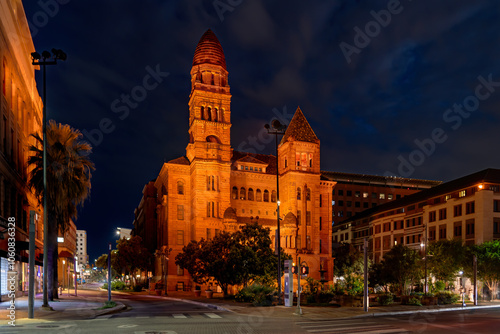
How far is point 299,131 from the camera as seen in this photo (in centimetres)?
7725

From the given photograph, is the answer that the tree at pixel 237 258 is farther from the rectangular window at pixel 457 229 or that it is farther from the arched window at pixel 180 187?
the rectangular window at pixel 457 229

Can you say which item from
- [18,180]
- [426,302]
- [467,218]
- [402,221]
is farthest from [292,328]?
[402,221]

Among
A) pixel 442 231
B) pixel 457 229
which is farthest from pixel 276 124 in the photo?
pixel 442 231

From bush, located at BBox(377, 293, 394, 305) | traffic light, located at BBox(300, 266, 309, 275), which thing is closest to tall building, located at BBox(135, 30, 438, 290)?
bush, located at BBox(377, 293, 394, 305)

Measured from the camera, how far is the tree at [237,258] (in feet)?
134

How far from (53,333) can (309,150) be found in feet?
209

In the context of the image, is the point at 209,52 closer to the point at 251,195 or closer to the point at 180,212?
the point at 251,195

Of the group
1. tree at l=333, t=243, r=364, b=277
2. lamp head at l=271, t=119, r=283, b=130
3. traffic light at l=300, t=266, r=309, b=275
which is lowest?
tree at l=333, t=243, r=364, b=277

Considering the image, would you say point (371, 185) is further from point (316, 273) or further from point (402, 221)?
point (316, 273)

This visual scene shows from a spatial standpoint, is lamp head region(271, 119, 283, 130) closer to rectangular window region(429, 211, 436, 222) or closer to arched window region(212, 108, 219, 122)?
arched window region(212, 108, 219, 122)

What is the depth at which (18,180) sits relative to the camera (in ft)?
115

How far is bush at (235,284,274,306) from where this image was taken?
99.8ft

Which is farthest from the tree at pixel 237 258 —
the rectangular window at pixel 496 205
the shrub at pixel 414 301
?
the rectangular window at pixel 496 205

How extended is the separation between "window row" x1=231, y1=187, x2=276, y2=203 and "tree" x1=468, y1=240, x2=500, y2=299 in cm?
3558
